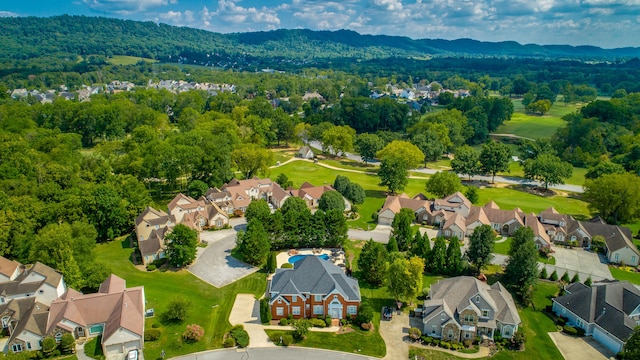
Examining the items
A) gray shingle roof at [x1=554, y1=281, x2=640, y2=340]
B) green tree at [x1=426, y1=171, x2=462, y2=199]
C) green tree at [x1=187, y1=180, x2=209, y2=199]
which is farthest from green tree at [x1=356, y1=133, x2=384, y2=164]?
gray shingle roof at [x1=554, y1=281, x2=640, y2=340]

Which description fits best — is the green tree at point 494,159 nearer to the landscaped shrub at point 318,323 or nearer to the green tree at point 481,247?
the green tree at point 481,247

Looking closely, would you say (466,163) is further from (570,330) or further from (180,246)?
(180,246)

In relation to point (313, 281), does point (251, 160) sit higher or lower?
higher

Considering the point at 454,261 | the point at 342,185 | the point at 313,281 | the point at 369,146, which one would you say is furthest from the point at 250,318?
the point at 369,146

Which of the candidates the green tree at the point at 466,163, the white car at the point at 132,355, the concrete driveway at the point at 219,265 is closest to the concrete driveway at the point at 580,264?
the green tree at the point at 466,163

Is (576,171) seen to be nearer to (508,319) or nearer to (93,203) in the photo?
(508,319)
